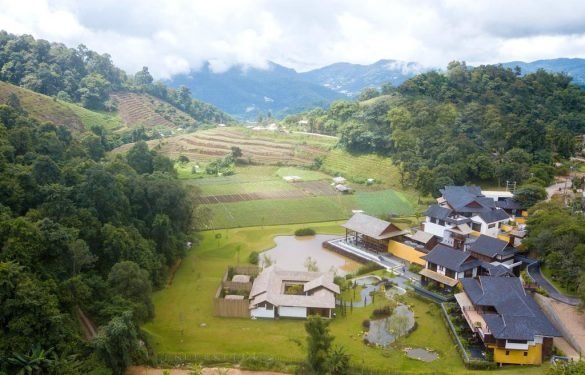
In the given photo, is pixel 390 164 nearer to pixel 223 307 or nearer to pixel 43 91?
pixel 223 307

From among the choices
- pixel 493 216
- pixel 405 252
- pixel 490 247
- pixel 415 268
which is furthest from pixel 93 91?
pixel 490 247

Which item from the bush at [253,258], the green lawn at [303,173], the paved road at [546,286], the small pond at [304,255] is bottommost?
the small pond at [304,255]

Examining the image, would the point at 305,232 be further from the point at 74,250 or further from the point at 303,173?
the point at 303,173

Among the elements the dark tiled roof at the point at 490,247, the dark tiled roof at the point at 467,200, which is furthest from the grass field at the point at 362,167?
the dark tiled roof at the point at 490,247

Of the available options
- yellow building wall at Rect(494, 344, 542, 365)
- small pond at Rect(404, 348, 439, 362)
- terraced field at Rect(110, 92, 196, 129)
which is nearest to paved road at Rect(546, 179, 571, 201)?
yellow building wall at Rect(494, 344, 542, 365)

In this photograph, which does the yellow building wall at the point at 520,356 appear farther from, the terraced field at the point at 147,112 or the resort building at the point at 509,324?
the terraced field at the point at 147,112

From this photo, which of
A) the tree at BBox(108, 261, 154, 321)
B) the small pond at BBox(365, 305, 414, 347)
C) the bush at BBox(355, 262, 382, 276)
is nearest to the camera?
the tree at BBox(108, 261, 154, 321)

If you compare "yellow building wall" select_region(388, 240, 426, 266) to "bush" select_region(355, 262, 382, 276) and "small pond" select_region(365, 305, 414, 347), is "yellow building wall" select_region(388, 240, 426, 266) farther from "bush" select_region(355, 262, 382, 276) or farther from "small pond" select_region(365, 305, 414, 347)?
"small pond" select_region(365, 305, 414, 347)
